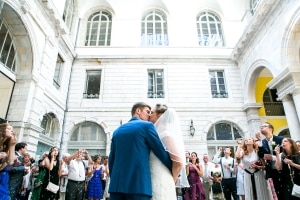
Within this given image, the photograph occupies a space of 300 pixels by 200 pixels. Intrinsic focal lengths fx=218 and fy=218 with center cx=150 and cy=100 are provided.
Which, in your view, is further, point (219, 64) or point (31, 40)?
point (219, 64)

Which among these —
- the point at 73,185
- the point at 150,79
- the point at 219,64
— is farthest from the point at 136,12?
the point at 73,185

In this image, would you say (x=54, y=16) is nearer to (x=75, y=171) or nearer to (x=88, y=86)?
(x=88, y=86)

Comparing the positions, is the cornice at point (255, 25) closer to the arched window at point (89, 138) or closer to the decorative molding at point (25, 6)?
the arched window at point (89, 138)

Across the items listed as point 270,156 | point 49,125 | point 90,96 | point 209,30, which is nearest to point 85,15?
point 90,96

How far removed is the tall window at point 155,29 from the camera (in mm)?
13344

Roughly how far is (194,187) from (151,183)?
4.61 meters

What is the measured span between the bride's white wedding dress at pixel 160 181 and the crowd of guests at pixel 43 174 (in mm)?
2104

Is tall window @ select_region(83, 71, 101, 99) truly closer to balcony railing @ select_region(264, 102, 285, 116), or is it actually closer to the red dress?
the red dress

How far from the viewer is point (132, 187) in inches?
65.2

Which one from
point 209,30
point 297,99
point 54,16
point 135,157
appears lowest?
point 135,157

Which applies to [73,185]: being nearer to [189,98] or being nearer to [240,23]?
[189,98]

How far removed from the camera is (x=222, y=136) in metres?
11.2

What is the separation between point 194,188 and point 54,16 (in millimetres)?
8946

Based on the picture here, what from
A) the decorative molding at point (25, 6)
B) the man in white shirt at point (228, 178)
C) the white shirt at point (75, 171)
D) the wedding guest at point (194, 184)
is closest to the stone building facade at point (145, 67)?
the decorative molding at point (25, 6)
